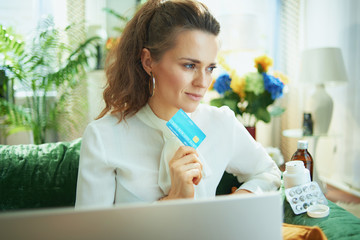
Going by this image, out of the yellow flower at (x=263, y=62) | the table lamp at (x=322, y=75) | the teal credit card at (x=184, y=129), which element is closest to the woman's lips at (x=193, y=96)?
the teal credit card at (x=184, y=129)

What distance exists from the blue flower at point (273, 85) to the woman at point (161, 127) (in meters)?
0.77

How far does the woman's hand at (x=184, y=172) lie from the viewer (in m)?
0.93

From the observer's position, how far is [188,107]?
3.44 ft

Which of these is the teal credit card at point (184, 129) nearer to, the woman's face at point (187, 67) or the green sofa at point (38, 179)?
the woman's face at point (187, 67)

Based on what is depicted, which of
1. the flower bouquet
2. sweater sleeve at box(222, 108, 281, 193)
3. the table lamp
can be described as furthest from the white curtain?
sweater sleeve at box(222, 108, 281, 193)

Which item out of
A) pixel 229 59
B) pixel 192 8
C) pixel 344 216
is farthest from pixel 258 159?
pixel 229 59

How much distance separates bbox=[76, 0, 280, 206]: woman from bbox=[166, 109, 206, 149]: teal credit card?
0.03 meters

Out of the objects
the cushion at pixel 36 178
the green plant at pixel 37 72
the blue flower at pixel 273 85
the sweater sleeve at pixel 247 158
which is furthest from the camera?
the green plant at pixel 37 72

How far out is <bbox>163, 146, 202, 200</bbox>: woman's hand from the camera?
3.06 feet

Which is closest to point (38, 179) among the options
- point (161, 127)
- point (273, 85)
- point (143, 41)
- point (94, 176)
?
point (94, 176)

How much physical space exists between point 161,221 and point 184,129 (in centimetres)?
Result: 49

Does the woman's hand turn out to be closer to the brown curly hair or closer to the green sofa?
the brown curly hair

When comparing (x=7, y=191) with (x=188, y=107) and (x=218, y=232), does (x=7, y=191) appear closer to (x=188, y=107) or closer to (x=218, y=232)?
(x=188, y=107)

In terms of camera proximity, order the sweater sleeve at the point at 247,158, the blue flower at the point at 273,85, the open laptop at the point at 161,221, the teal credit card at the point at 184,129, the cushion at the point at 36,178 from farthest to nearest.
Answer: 1. the blue flower at the point at 273,85
2. the cushion at the point at 36,178
3. the sweater sleeve at the point at 247,158
4. the teal credit card at the point at 184,129
5. the open laptop at the point at 161,221
